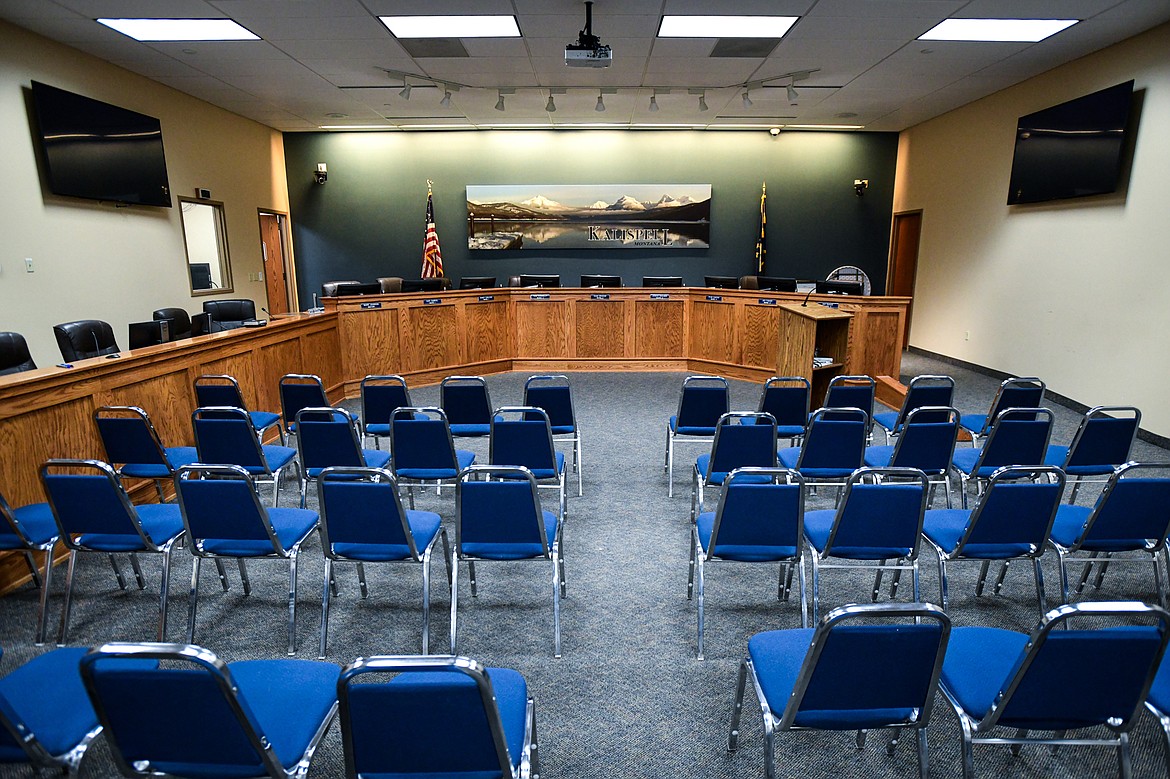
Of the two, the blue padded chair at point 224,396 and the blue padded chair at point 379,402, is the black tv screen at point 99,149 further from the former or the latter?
the blue padded chair at point 379,402

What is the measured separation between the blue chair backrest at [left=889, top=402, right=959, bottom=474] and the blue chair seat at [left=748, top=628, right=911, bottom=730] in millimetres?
1825

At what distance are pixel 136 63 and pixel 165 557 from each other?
6.61 m

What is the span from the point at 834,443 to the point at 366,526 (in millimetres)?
2489

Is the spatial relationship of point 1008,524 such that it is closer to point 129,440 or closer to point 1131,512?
point 1131,512

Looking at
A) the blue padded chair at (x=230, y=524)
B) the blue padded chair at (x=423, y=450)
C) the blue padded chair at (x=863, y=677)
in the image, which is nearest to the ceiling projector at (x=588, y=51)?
the blue padded chair at (x=423, y=450)

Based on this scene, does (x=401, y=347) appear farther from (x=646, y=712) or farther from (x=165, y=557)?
(x=646, y=712)

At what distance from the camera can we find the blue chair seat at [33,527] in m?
2.78

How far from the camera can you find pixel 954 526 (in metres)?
2.97

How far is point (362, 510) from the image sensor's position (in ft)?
8.64

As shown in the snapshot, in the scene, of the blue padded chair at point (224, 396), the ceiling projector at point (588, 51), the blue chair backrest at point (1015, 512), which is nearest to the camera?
the blue chair backrest at point (1015, 512)

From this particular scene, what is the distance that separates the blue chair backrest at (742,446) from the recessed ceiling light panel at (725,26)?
13.5 feet

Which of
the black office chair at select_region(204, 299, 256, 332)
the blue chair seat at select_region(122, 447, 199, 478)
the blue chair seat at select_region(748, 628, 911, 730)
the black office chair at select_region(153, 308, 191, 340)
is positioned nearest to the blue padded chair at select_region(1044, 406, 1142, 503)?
the blue chair seat at select_region(748, 628, 911, 730)

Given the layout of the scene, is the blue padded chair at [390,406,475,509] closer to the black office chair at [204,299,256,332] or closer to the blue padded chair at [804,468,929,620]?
the blue padded chair at [804,468,929,620]

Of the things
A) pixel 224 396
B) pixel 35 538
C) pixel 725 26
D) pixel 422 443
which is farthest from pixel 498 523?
pixel 725 26
